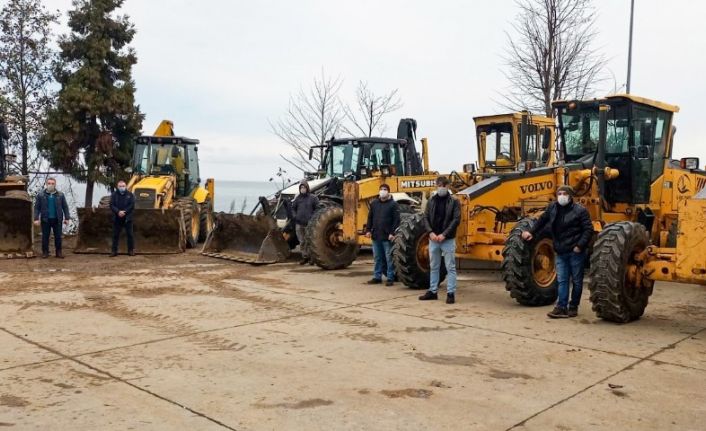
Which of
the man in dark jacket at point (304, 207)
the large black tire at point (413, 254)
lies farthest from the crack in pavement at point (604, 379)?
the man in dark jacket at point (304, 207)

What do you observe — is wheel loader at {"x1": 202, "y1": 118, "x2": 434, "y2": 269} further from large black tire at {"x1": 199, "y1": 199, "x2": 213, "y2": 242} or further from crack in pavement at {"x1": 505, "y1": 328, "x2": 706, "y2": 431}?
crack in pavement at {"x1": 505, "y1": 328, "x2": 706, "y2": 431}

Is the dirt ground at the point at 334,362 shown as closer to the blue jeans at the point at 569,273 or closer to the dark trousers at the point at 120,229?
the blue jeans at the point at 569,273

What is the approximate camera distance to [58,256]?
46.7ft

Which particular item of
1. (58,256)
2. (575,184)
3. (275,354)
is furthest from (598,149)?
(58,256)

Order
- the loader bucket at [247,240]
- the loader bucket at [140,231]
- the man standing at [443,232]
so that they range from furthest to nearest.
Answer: the loader bucket at [140,231]
the loader bucket at [247,240]
the man standing at [443,232]

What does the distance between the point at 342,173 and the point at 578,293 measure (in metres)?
7.94

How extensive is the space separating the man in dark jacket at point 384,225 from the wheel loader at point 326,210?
70.8 inches

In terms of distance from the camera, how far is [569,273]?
816 cm

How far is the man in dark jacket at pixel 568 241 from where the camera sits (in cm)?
797

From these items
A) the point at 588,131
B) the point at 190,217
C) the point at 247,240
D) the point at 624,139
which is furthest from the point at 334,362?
the point at 190,217

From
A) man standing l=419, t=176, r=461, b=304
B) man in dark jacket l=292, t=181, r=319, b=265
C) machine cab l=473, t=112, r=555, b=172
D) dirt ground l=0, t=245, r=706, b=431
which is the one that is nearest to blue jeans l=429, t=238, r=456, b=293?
man standing l=419, t=176, r=461, b=304

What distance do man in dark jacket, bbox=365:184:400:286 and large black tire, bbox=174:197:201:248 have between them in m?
6.46

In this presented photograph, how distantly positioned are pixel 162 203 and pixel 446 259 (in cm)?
932

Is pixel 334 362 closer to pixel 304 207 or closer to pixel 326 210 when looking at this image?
pixel 326 210
